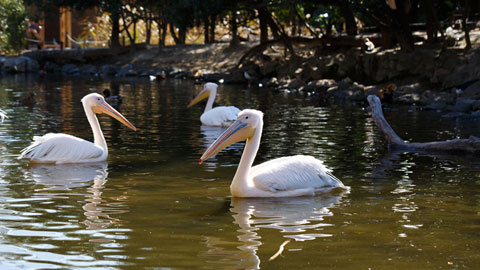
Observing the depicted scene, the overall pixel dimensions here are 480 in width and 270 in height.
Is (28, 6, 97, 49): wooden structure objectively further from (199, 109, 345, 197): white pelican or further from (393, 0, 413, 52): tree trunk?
(199, 109, 345, 197): white pelican

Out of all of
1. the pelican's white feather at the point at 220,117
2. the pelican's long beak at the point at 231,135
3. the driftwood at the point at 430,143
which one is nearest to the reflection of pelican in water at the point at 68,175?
the pelican's long beak at the point at 231,135

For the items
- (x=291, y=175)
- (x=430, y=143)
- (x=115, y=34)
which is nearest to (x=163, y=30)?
(x=115, y=34)

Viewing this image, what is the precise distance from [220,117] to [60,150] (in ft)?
15.9

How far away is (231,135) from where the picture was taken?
679cm

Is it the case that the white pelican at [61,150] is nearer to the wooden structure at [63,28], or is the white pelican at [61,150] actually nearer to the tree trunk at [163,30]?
the tree trunk at [163,30]

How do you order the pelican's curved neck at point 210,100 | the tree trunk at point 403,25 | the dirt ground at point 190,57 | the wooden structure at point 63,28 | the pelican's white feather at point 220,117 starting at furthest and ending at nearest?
the wooden structure at point 63,28 → the dirt ground at point 190,57 → the tree trunk at point 403,25 → the pelican's curved neck at point 210,100 → the pelican's white feather at point 220,117

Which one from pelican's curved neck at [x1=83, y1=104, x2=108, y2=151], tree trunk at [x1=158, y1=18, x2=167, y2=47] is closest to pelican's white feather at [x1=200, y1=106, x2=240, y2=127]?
pelican's curved neck at [x1=83, y1=104, x2=108, y2=151]

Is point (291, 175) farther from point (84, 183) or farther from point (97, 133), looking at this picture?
point (97, 133)

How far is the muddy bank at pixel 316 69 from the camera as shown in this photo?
18703 millimetres

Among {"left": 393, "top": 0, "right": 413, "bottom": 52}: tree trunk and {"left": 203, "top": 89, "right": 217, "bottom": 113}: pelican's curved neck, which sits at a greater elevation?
{"left": 393, "top": 0, "right": 413, "bottom": 52}: tree trunk

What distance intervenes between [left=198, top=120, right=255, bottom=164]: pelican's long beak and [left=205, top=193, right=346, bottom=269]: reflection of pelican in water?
1.63ft

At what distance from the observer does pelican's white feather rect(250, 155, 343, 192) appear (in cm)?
679

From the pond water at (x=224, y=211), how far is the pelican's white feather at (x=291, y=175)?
0.14 meters

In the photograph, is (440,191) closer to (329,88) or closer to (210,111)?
(210,111)
